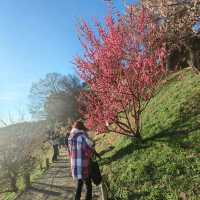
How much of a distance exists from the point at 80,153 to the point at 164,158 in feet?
9.58

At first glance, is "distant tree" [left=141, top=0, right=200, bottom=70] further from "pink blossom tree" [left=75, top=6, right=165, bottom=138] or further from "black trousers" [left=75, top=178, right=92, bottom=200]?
"black trousers" [left=75, top=178, right=92, bottom=200]

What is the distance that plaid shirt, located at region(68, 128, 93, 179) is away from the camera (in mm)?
7617

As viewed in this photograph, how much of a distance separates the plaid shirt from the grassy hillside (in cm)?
157

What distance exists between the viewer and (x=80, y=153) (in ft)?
25.0

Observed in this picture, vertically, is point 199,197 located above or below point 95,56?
below

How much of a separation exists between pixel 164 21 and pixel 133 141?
21.0ft

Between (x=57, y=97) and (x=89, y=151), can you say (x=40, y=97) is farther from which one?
(x=89, y=151)

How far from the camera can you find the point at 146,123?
15.3m

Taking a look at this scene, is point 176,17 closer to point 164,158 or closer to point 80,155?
point 164,158

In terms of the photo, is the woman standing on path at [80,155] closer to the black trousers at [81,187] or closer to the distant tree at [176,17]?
the black trousers at [81,187]

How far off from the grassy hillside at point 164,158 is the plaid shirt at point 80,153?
157 cm

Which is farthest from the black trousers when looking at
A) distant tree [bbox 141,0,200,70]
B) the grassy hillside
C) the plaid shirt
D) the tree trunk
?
the tree trunk

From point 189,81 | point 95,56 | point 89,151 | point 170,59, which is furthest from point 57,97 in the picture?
point 89,151

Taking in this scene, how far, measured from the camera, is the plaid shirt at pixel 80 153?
7.62 meters
